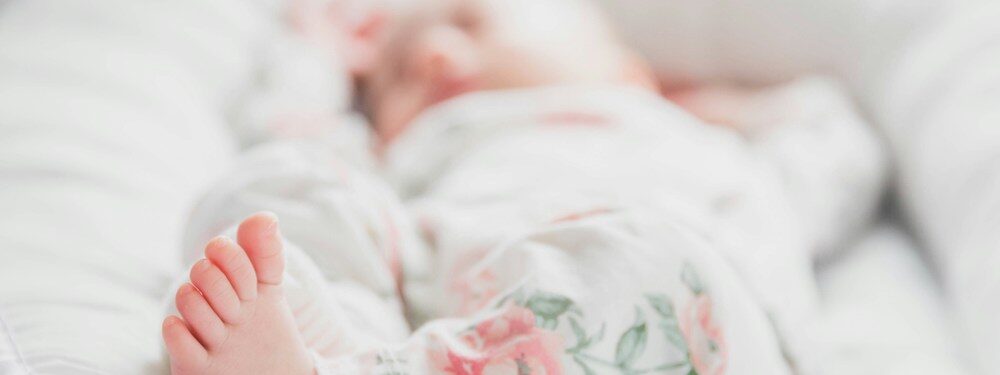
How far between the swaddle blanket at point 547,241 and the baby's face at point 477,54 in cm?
7

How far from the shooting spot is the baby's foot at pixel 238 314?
59 centimetres

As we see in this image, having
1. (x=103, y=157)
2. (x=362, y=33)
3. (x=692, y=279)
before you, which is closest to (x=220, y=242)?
(x=692, y=279)

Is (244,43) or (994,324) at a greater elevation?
(244,43)

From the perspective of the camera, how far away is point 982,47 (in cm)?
117

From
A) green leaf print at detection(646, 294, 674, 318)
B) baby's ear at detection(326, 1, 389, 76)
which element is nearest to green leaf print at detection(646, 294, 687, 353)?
green leaf print at detection(646, 294, 674, 318)

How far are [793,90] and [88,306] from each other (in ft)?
2.86

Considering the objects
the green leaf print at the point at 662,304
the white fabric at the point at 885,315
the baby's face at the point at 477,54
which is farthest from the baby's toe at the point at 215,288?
the baby's face at the point at 477,54

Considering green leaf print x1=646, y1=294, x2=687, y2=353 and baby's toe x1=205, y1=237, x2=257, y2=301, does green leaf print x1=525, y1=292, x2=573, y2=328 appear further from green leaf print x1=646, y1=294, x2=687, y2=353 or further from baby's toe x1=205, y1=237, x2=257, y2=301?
baby's toe x1=205, y1=237, x2=257, y2=301

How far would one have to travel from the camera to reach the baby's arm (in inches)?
46.0

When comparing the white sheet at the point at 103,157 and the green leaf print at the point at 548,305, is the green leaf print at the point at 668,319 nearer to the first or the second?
the green leaf print at the point at 548,305

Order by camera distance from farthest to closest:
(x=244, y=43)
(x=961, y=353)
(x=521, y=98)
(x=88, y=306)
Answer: (x=244, y=43) < (x=521, y=98) < (x=961, y=353) < (x=88, y=306)

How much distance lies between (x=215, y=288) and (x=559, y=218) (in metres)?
0.30

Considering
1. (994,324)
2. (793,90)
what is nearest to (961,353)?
(994,324)

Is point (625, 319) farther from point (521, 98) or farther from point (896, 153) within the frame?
point (896, 153)
